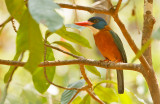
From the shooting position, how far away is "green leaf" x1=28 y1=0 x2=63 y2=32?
101 centimetres

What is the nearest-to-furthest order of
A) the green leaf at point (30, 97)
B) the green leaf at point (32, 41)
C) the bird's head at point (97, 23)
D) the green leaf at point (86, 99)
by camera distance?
1. the green leaf at point (32, 41)
2. the green leaf at point (86, 99)
3. the green leaf at point (30, 97)
4. the bird's head at point (97, 23)

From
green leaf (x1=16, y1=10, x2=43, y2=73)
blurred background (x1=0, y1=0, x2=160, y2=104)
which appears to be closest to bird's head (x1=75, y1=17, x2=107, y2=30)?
blurred background (x1=0, y1=0, x2=160, y2=104)

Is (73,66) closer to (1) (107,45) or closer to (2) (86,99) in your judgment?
(1) (107,45)

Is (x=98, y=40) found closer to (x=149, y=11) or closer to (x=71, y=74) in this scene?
(x=149, y=11)

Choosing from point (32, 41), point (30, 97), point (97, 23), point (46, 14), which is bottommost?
point (30, 97)

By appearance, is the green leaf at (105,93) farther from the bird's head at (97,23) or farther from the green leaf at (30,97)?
the bird's head at (97,23)

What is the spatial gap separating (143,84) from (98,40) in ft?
2.68

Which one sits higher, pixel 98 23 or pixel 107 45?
pixel 98 23

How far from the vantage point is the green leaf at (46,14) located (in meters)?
1.01

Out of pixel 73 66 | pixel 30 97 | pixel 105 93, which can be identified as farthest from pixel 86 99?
pixel 73 66

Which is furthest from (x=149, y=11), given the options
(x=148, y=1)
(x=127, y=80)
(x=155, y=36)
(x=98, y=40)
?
(x=127, y=80)

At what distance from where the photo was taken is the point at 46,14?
1.06 m

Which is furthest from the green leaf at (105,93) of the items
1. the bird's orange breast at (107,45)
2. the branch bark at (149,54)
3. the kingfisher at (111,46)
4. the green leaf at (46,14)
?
the green leaf at (46,14)

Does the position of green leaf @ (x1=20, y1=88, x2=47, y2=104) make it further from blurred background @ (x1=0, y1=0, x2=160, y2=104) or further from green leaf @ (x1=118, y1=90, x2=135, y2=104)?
green leaf @ (x1=118, y1=90, x2=135, y2=104)
